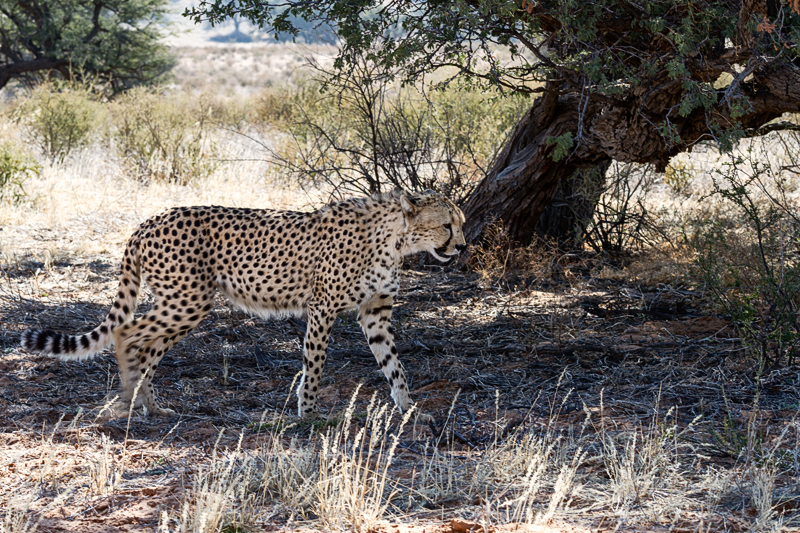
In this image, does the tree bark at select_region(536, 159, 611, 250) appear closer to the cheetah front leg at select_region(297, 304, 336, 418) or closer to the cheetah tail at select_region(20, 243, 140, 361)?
the cheetah front leg at select_region(297, 304, 336, 418)

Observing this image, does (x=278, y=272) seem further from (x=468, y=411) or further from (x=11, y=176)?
(x=11, y=176)

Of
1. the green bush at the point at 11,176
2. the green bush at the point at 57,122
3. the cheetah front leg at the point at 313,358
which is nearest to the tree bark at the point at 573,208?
the cheetah front leg at the point at 313,358

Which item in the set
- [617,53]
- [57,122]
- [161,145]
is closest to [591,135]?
[617,53]

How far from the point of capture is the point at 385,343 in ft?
15.5

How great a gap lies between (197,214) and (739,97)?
332 centimetres

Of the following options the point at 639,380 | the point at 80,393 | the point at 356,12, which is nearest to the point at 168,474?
the point at 80,393

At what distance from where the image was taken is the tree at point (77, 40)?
19266 mm

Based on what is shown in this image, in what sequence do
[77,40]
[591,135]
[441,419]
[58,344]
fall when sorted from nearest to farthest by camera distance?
1. [58,344]
2. [441,419]
3. [591,135]
4. [77,40]

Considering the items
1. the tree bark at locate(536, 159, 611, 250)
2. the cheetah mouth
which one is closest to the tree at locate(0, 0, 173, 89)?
the tree bark at locate(536, 159, 611, 250)

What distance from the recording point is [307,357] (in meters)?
4.57

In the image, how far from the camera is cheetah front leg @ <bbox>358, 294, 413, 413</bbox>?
15.2 feet

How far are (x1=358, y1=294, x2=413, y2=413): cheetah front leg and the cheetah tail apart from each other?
52.1 inches

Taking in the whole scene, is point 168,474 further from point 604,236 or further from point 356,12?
point 604,236

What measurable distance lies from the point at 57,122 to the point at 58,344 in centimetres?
977
